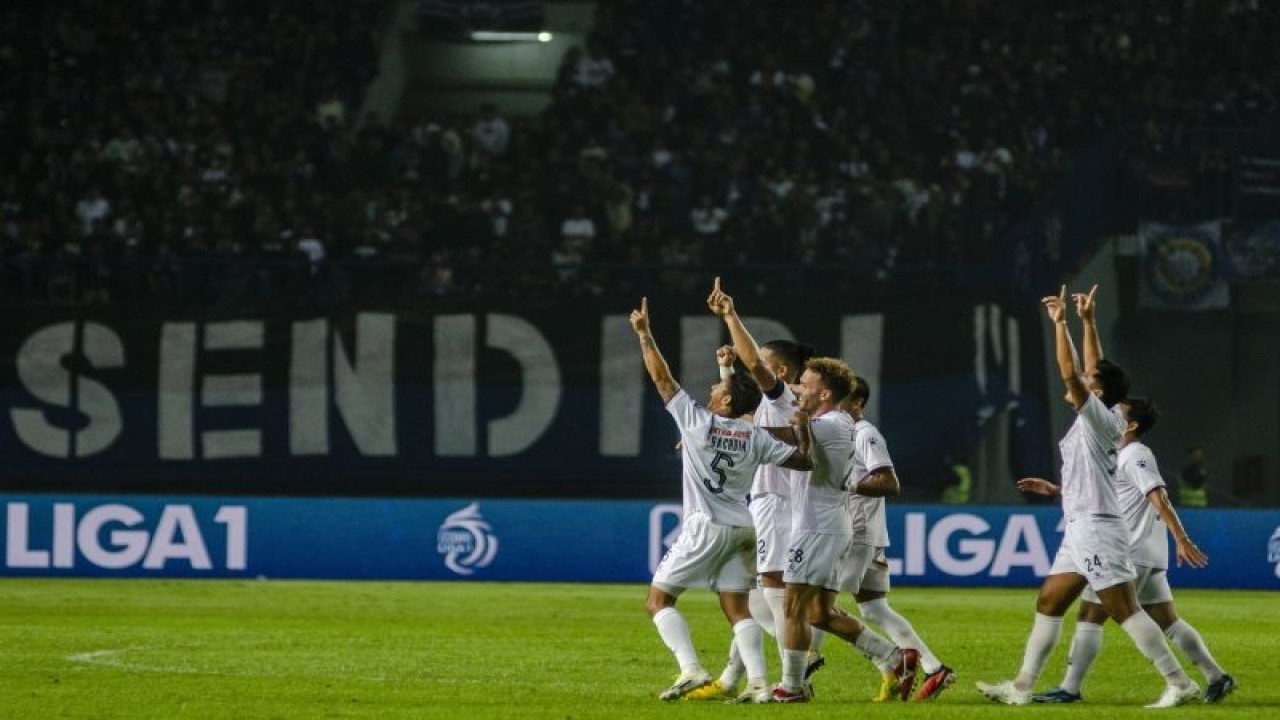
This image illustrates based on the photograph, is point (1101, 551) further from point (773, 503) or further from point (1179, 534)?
point (773, 503)

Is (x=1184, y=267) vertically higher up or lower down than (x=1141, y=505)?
higher up

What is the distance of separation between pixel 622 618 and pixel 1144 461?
757 centimetres

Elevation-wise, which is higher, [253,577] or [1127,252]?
[1127,252]

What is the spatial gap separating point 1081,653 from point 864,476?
1580 millimetres

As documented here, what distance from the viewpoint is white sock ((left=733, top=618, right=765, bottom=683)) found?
1176 cm

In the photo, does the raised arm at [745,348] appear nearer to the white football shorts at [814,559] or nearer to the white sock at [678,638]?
the white football shorts at [814,559]

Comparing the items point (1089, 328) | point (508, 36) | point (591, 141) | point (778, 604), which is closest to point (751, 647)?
point (778, 604)

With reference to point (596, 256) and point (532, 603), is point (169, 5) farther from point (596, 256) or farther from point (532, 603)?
point (532, 603)

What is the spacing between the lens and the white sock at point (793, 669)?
461 inches

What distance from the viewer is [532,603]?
70.0 ft

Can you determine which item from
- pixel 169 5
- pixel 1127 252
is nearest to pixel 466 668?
pixel 1127 252

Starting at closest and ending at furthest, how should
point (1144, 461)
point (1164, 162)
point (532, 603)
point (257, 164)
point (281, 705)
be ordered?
point (281, 705) < point (1144, 461) < point (532, 603) < point (1164, 162) < point (257, 164)

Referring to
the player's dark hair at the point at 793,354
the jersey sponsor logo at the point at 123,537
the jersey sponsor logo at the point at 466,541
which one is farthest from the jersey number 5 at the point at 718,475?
the jersey sponsor logo at the point at 123,537

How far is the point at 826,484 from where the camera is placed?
1187cm
